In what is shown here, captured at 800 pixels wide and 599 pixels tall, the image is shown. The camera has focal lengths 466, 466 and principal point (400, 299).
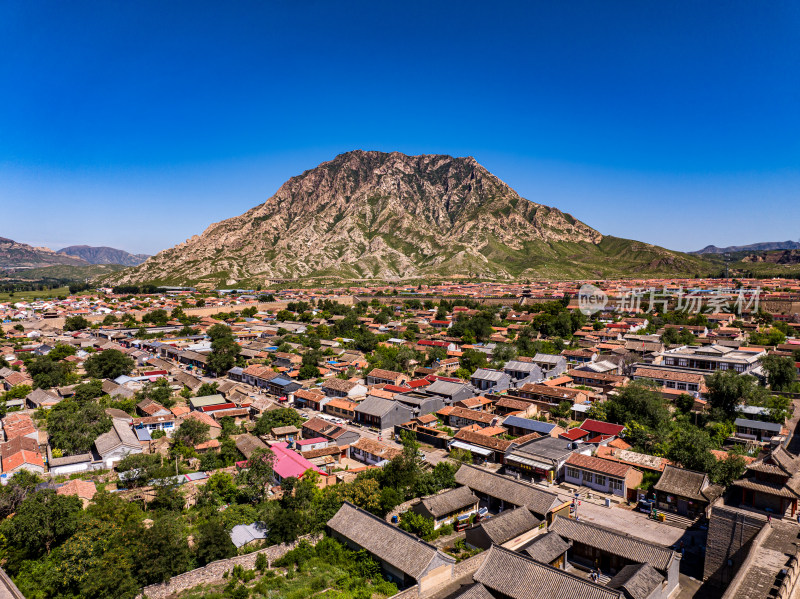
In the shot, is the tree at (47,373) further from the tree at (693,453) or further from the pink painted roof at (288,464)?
the tree at (693,453)

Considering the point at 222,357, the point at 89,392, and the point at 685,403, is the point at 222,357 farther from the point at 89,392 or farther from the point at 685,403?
the point at 685,403

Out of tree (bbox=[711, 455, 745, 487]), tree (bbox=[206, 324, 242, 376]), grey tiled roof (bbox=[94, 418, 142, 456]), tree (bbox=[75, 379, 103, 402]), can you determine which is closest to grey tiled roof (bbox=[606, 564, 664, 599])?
tree (bbox=[711, 455, 745, 487])

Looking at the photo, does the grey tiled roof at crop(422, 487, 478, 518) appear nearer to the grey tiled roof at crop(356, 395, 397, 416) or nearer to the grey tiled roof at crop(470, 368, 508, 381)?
the grey tiled roof at crop(356, 395, 397, 416)

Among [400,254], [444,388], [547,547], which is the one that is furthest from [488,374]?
[400,254]

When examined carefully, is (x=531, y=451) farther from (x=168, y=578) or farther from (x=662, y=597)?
(x=168, y=578)

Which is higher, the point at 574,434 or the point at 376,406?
the point at 376,406

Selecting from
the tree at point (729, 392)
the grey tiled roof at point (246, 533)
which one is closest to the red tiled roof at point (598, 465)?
the tree at point (729, 392)

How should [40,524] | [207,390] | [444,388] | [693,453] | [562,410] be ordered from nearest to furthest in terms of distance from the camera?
[40,524] < [693,453] < [562,410] < [444,388] < [207,390]
